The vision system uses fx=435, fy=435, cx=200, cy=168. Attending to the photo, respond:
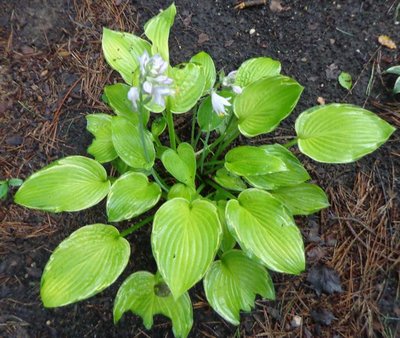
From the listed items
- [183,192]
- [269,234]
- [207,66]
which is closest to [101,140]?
[183,192]

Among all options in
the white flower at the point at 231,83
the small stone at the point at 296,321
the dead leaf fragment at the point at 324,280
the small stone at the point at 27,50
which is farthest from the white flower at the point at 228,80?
the small stone at the point at 27,50

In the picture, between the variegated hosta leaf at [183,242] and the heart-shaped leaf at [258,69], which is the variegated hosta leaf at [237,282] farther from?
the heart-shaped leaf at [258,69]

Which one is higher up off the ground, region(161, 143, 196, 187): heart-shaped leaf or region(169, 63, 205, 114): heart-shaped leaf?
region(169, 63, 205, 114): heart-shaped leaf

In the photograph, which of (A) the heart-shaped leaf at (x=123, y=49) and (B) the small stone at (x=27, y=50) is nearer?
(A) the heart-shaped leaf at (x=123, y=49)

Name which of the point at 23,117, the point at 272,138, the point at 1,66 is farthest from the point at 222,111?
the point at 1,66

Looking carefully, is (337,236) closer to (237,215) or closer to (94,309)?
(237,215)

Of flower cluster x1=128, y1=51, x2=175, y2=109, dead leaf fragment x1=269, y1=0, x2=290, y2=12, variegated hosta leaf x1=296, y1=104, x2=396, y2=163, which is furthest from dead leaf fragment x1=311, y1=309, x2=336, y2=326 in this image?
dead leaf fragment x1=269, y1=0, x2=290, y2=12

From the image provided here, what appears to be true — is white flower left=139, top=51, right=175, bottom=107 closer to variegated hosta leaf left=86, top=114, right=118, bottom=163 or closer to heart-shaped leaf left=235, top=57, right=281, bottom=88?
variegated hosta leaf left=86, top=114, right=118, bottom=163
